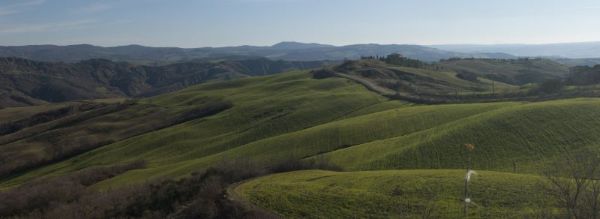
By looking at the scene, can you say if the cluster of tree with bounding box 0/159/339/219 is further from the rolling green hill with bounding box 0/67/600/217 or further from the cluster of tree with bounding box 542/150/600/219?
the cluster of tree with bounding box 542/150/600/219

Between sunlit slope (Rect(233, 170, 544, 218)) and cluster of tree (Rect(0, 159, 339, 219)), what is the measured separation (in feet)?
9.99

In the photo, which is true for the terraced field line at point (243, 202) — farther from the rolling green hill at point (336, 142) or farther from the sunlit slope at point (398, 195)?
the rolling green hill at point (336, 142)

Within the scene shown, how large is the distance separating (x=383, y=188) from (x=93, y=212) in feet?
102

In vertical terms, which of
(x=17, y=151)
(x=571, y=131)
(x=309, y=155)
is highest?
(x=571, y=131)

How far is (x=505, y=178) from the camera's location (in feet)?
165

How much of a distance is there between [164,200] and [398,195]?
24981mm

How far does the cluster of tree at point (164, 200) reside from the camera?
163ft

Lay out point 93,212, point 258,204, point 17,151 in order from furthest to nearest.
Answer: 1. point 17,151
2. point 93,212
3. point 258,204

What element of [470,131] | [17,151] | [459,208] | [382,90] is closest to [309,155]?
[470,131]

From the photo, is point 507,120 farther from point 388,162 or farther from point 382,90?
point 382,90

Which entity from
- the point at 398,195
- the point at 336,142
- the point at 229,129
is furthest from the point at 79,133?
the point at 398,195

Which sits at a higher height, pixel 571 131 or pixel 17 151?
pixel 571 131

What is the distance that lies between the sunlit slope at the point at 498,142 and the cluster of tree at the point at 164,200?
8884mm

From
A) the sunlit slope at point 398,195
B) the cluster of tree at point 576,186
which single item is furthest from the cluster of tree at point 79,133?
the cluster of tree at point 576,186
